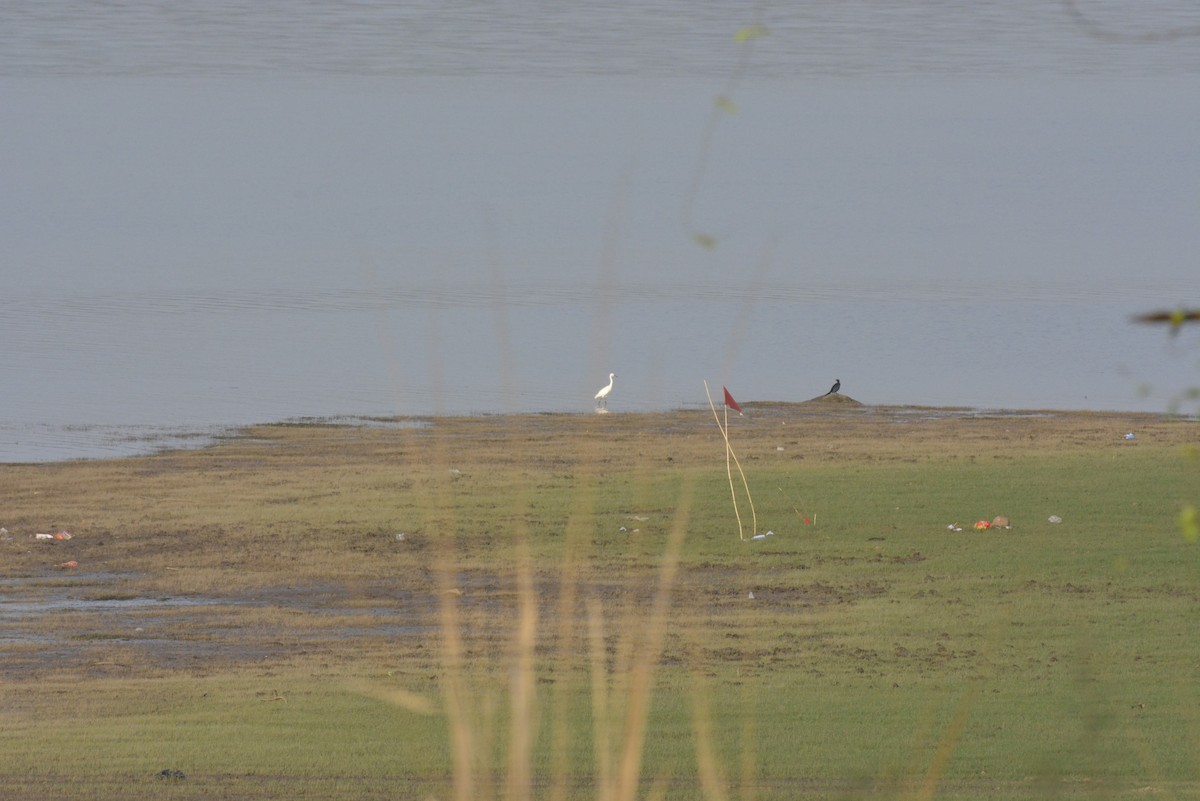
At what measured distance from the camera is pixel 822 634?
48.4 ft

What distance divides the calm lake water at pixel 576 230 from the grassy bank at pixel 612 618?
6.25ft

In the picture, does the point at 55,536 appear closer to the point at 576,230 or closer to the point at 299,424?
the point at 299,424

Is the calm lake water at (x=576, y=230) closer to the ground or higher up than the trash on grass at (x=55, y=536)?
higher up

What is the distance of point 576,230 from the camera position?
5716 cm

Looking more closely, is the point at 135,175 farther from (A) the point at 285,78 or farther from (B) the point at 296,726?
(B) the point at 296,726

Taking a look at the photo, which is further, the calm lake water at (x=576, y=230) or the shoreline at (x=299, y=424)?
the calm lake water at (x=576, y=230)

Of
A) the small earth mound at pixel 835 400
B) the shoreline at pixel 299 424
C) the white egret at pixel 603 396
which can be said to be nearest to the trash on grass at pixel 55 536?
the shoreline at pixel 299 424

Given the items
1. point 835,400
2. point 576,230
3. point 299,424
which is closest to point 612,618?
point 299,424

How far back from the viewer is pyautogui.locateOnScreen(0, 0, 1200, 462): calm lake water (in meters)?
33.0

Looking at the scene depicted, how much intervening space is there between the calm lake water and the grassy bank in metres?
1.91

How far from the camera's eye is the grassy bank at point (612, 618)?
34.0 feet

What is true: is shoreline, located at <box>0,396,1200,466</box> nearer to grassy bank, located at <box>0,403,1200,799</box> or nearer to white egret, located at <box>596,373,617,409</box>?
white egret, located at <box>596,373,617,409</box>

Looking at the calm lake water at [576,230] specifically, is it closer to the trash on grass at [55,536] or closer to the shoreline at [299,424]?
the shoreline at [299,424]

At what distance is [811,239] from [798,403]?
25.3 m
